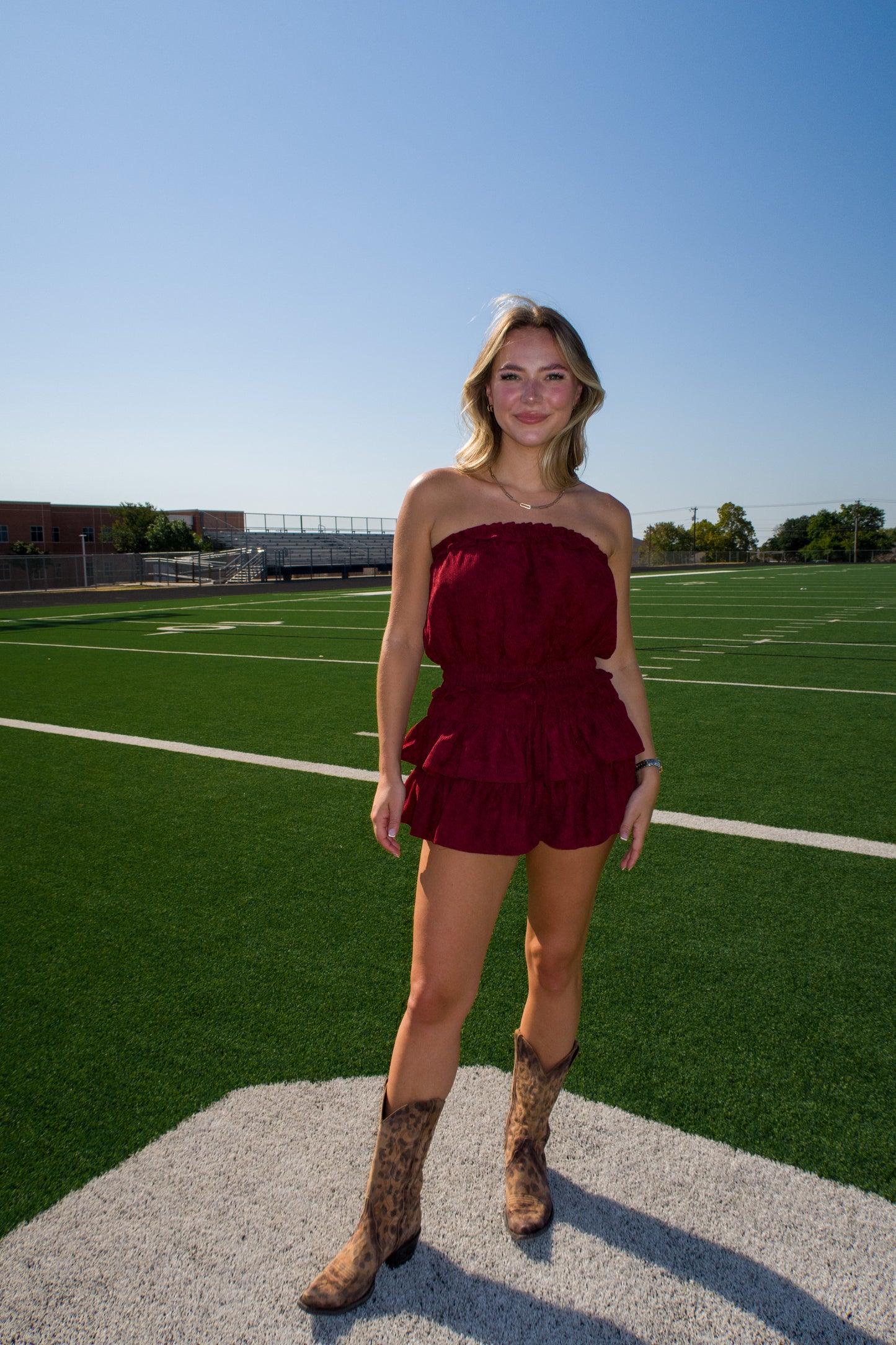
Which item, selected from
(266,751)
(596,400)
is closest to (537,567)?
(596,400)

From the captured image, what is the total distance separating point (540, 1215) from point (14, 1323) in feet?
3.36

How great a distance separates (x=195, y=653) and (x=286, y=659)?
5.15ft

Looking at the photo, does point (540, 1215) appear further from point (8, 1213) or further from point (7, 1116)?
point (7, 1116)

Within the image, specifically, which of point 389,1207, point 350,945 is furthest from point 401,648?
point 350,945

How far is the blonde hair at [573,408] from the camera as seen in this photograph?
1984 mm

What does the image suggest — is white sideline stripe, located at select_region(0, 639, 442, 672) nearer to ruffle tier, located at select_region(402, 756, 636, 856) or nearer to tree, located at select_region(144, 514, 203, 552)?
ruffle tier, located at select_region(402, 756, 636, 856)

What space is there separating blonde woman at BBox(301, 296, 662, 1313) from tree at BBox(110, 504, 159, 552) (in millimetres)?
69963

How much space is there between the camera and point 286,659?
1117 centimetres

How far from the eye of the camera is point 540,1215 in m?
1.87

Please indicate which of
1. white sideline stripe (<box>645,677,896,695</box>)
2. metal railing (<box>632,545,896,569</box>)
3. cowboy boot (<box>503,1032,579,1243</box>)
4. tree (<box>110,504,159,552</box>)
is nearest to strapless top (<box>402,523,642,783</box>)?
cowboy boot (<box>503,1032,579,1243</box>)

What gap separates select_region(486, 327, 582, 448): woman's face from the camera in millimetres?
1966

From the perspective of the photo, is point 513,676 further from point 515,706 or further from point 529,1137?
point 529,1137

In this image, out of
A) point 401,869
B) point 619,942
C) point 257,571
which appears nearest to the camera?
point 619,942

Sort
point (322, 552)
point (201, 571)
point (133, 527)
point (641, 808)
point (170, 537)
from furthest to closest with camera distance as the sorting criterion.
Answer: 1. point (133, 527)
2. point (170, 537)
3. point (322, 552)
4. point (201, 571)
5. point (641, 808)
